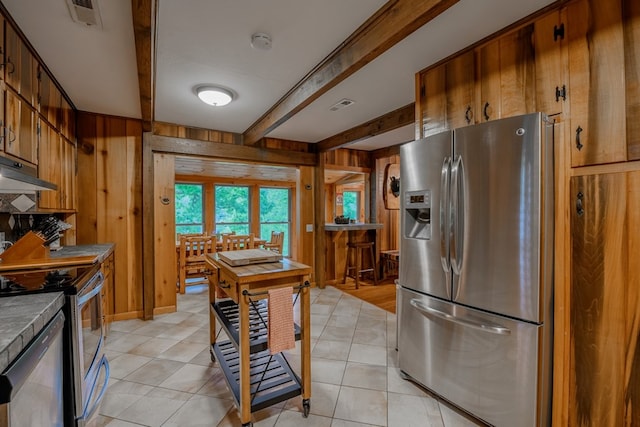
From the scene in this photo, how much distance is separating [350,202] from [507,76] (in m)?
7.77

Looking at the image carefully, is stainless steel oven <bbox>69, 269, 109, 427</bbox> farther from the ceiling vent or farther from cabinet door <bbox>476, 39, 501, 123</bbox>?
cabinet door <bbox>476, 39, 501, 123</bbox>

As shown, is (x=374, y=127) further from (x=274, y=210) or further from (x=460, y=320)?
(x=274, y=210)

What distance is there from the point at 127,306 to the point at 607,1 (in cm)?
474

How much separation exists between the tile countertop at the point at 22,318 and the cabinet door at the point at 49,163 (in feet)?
4.32

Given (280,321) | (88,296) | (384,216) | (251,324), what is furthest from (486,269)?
(384,216)

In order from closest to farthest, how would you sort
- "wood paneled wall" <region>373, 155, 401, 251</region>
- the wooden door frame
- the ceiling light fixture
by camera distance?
1. the ceiling light fixture
2. the wooden door frame
3. "wood paneled wall" <region>373, 155, 401, 251</region>

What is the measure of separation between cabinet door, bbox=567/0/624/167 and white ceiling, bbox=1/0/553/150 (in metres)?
0.25

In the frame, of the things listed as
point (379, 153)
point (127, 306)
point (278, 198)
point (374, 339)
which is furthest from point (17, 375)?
point (278, 198)

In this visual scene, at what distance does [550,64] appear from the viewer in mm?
1578

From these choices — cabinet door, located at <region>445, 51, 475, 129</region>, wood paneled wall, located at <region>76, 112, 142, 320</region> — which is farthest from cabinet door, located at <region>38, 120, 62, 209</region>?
cabinet door, located at <region>445, 51, 475, 129</region>

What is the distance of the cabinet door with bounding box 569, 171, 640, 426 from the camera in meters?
1.31

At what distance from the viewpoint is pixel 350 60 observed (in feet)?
6.03

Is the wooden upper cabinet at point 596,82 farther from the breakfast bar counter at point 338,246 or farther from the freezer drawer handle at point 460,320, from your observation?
the breakfast bar counter at point 338,246

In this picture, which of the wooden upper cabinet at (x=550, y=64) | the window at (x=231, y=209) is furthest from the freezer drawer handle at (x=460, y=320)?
the window at (x=231, y=209)
